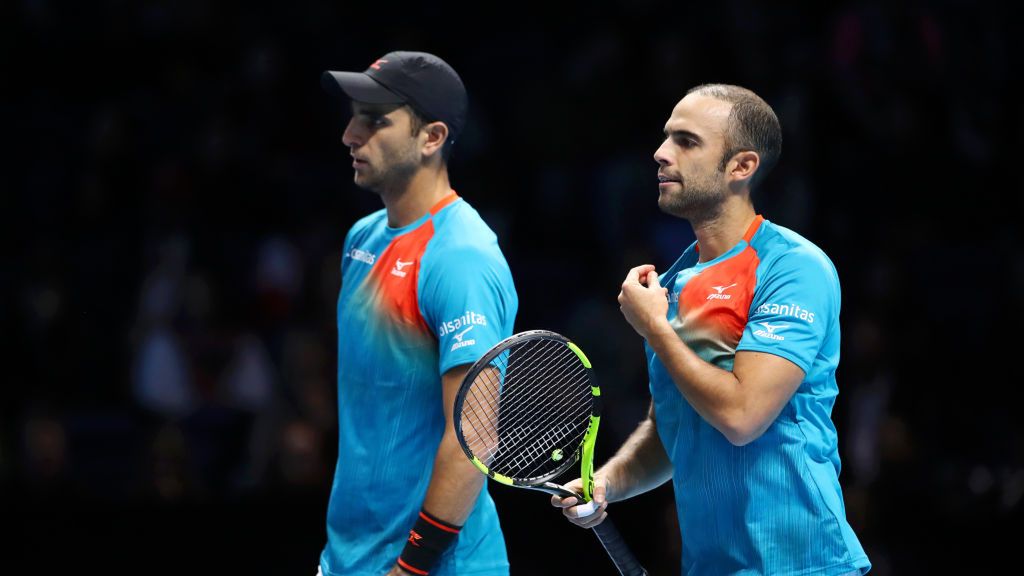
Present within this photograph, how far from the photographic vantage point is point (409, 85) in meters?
4.26

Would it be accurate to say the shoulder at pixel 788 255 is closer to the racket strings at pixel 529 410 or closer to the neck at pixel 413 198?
the racket strings at pixel 529 410

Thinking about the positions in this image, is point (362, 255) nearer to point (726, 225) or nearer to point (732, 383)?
point (726, 225)

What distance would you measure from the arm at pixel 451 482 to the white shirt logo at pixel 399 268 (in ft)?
1.24

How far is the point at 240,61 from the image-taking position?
34.1ft

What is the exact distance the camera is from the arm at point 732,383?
3.18m

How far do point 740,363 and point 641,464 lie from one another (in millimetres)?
617

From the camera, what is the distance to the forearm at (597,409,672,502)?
147 inches

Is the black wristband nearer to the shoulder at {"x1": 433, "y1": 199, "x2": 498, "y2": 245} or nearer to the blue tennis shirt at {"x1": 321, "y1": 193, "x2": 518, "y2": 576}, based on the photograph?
the blue tennis shirt at {"x1": 321, "y1": 193, "x2": 518, "y2": 576}

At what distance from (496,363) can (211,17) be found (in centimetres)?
757

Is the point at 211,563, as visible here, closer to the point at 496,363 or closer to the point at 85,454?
the point at 85,454

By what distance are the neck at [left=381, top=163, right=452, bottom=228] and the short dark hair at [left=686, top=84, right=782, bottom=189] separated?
3.35ft

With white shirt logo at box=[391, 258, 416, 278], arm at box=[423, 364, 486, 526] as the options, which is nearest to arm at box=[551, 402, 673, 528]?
arm at box=[423, 364, 486, 526]

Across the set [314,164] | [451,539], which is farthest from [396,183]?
[314,164]

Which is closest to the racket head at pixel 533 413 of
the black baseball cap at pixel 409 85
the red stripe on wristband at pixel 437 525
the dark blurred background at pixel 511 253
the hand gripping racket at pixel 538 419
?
the hand gripping racket at pixel 538 419
